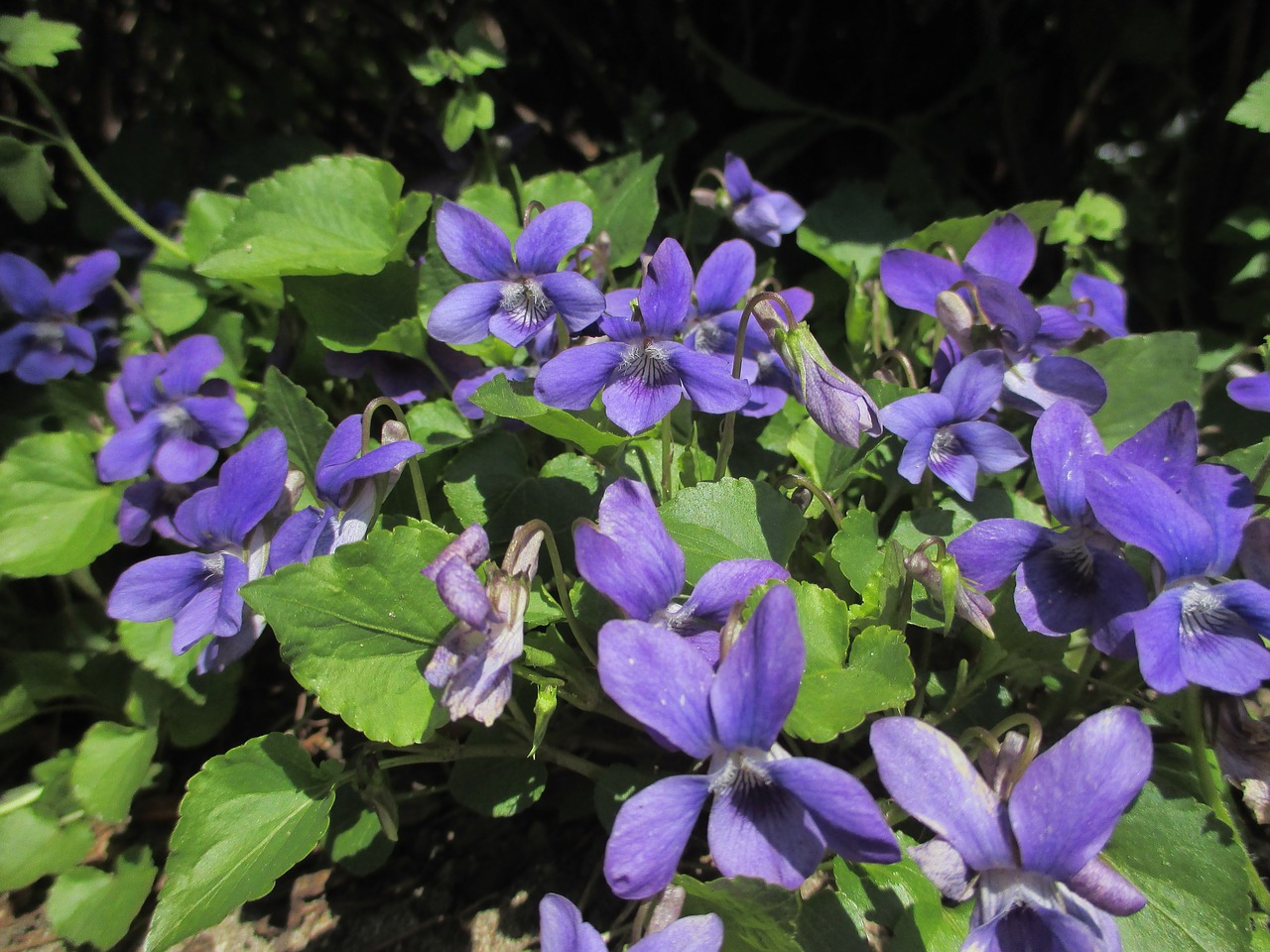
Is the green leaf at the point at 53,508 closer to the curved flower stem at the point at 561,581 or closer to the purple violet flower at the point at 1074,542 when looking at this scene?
the curved flower stem at the point at 561,581

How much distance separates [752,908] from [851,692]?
28 cm

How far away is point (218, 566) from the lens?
1392 mm

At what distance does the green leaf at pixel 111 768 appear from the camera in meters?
1.64

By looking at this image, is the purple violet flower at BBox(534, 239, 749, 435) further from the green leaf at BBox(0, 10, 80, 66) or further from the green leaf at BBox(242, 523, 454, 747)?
the green leaf at BBox(0, 10, 80, 66)

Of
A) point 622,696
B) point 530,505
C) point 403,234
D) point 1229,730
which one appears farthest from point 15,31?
point 1229,730

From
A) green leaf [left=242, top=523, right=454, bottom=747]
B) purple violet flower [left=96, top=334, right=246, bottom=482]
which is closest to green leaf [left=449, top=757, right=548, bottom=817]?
green leaf [left=242, top=523, right=454, bottom=747]

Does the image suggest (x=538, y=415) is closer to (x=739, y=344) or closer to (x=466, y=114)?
(x=739, y=344)

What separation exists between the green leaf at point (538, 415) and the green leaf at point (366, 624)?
0.19 m

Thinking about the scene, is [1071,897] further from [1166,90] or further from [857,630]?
[1166,90]

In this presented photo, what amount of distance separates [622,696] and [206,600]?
2.51 ft

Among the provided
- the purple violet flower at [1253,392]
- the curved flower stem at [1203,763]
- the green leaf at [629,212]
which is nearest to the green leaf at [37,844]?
the green leaf at [629,212]

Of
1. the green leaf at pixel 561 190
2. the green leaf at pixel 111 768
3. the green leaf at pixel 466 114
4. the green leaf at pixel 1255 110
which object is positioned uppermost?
the green leaf at pixel 1255 110

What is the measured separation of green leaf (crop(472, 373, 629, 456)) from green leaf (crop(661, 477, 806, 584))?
0.49ft

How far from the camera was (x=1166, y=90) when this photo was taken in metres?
2.79
